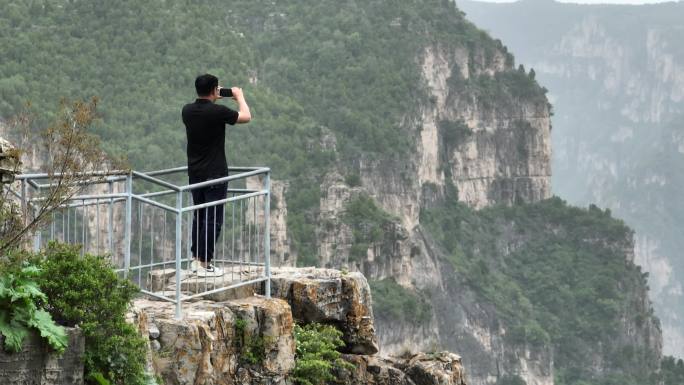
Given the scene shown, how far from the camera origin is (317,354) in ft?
→ 45.3

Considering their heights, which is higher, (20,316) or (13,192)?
(13,192)

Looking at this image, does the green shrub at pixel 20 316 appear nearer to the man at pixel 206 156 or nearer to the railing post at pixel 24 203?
the railing post at pixel 24 203

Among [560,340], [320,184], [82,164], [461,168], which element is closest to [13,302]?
[82,164]

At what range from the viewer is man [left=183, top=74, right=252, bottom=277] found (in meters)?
13.4

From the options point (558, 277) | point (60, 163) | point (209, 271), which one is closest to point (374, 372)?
point (209, 271)

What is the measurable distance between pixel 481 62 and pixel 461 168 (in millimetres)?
10559

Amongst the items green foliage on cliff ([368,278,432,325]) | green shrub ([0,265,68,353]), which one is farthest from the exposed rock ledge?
green foliage on cliff ([368,278,432,325])

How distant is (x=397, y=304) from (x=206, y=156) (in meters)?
84.1

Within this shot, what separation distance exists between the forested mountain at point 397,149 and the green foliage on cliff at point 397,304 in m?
0.15

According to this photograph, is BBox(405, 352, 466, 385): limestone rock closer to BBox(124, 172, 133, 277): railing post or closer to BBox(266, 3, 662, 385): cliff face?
BBox(124, 172, 133, 277): railing post

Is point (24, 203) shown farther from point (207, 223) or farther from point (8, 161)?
point (207, 223)

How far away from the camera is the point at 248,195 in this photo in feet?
43.9

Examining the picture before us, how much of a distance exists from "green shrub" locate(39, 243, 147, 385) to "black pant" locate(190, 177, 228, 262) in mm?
2286

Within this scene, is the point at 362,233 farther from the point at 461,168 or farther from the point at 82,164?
the point at 82,164
